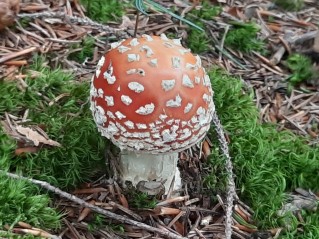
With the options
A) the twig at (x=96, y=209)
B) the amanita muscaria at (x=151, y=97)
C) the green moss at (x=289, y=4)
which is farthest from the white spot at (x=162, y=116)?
the green moss at (x=289, y=4)

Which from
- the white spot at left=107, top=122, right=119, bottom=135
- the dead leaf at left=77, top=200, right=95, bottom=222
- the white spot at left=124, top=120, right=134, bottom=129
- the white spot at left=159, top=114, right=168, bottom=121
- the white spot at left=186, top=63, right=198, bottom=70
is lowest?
the dead leaf at left=77, top=200, right=95, bottom=222

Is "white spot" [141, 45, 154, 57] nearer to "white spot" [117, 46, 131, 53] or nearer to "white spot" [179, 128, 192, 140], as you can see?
"white spot" [117, 46, 131, 53]

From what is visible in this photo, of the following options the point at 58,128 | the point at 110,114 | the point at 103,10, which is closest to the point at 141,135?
the point at 110,114

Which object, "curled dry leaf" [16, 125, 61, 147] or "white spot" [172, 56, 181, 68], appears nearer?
"white spot" [172, 56, 181, 68]

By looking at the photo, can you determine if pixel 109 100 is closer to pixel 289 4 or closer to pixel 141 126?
pixel 141 126

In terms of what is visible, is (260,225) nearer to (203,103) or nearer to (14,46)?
(203,103)

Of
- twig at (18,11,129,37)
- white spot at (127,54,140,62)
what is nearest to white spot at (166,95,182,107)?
white spot at (127,54,140,62)

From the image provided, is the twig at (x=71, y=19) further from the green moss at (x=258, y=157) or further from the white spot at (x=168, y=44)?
the white spot at (x=168, y=44)
